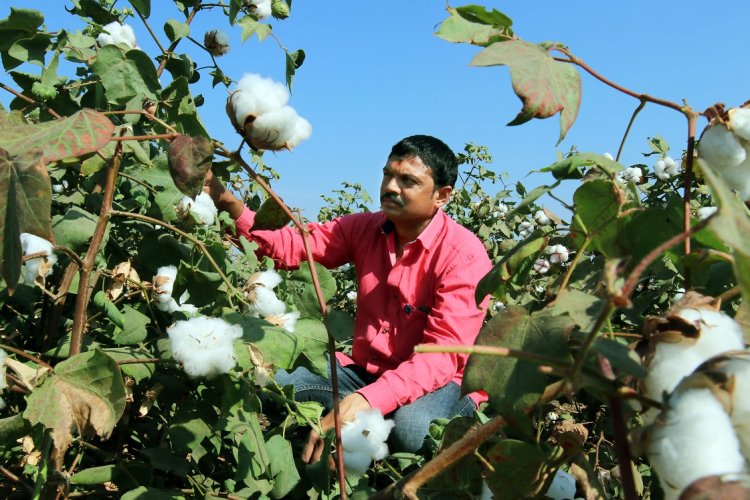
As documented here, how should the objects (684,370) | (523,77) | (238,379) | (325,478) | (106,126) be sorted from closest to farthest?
(684,370)
(523,77)
(106,126)
(325,478)
(238,379)

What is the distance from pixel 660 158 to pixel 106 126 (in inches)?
116

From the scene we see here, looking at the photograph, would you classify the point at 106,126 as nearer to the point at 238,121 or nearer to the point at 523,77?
the point at 238,121

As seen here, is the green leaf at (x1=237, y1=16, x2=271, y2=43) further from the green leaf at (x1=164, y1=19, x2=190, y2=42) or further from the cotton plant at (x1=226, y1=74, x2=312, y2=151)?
the cotton plant at (x1=226, y1=74, x2=312, y2=151)

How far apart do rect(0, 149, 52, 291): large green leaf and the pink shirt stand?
147cm

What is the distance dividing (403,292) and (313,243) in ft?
1.44

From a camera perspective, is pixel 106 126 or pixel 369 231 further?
pixel 369 231

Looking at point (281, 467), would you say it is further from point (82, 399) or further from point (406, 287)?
point (406, 287)

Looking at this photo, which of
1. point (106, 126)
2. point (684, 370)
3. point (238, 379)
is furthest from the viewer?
point (238, 379)

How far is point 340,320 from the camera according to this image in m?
1.00

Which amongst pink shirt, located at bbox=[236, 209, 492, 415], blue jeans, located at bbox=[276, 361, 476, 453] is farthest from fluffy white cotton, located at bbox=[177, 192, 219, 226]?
blue jeans, located at bbox=[276, 361, 476, 453]

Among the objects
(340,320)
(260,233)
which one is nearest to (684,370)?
(340,320)

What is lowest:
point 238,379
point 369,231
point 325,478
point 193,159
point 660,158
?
point 325,478

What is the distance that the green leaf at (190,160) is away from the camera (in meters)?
0.87

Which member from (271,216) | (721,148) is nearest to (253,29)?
(271,216)
